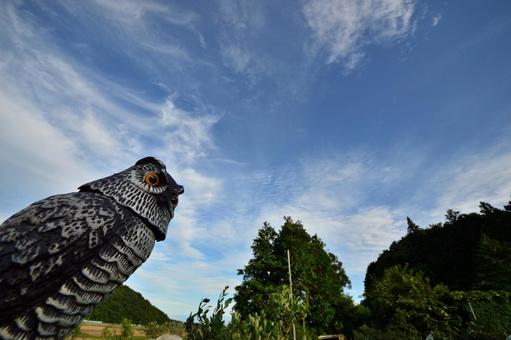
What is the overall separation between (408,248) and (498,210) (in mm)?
11760

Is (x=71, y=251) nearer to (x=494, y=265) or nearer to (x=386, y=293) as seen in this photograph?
(x=386, y=293)

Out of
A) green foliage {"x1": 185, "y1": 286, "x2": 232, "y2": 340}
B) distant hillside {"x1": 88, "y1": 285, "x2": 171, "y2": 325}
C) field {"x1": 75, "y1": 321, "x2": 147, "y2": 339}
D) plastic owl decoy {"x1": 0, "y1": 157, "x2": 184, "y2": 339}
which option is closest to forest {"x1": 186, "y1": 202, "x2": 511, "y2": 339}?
green foliage {"x1": 185, "y1": 286, "x2": 232, "y2": 340}

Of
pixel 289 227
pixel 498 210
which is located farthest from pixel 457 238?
pixel 289 227

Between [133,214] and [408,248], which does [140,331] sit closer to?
[408,248]

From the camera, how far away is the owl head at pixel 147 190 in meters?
2.26

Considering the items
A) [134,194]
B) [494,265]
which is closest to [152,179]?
[134,194]

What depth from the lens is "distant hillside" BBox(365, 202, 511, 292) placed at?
71.5 ft

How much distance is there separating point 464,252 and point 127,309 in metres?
46.2

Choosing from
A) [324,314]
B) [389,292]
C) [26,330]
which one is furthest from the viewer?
[324,314]

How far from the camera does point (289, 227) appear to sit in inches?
1016

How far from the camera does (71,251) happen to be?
186 cm

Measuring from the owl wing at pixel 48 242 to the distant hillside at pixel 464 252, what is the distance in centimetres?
2617

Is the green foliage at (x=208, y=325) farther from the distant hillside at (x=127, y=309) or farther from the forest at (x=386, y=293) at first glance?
the distant hillside at (x=127, y=309)

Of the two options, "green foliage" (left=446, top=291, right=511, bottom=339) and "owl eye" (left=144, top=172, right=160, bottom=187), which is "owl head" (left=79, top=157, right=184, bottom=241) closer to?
"owl eye" (left=144, top=172, right=160, bottom=187)
